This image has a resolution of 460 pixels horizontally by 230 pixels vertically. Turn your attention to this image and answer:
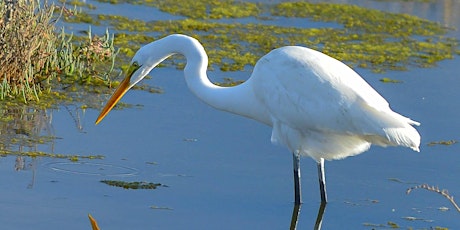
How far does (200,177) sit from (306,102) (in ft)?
2.95

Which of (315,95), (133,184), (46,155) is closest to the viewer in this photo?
(315,95)

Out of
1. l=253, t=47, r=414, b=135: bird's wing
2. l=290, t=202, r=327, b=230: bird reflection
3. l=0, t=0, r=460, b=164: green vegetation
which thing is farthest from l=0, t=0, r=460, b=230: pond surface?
l=253, t=47, r=414, b=135: bird's wing

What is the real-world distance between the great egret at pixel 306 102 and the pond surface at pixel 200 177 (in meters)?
0.34

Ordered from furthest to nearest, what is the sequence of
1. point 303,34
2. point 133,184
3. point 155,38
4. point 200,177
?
point 303,34
point 155,38
point 200,177
point 133,184

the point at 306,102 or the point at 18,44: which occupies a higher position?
the point at 18,44

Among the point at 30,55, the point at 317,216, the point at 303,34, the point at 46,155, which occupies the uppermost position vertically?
the point at 303,34

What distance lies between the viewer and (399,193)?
6047 mm

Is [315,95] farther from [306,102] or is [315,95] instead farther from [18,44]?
[18,44]

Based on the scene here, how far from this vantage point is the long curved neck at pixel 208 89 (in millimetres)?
5762

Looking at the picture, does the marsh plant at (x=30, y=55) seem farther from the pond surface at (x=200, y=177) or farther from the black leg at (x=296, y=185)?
the black leg at (x=296, y=185)

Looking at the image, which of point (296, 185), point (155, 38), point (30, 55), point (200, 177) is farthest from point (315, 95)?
point (155, 38)

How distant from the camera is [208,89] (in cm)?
585

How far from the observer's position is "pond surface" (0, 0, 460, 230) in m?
5.30

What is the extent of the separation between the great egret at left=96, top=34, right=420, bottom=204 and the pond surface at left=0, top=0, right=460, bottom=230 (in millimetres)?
338
